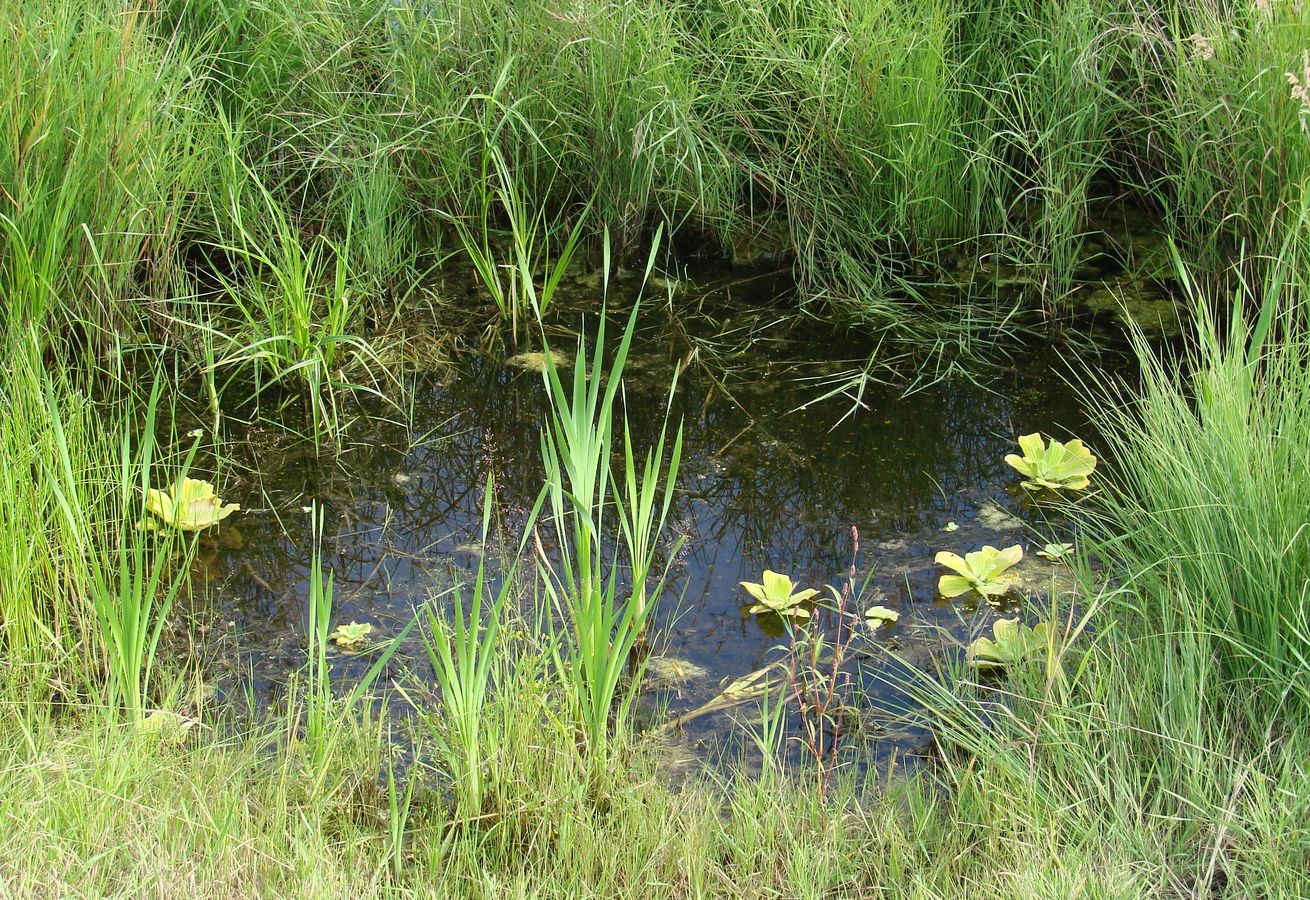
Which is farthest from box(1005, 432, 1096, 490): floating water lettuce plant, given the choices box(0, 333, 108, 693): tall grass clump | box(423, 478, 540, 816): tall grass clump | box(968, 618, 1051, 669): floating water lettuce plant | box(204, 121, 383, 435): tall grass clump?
box(0, 333, 108, 693): tall grass clump

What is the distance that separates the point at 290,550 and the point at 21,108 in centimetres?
117

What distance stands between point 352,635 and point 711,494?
3.01ft

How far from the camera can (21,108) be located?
2756mm

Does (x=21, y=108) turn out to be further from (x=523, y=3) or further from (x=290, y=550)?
(x=523, y=3)

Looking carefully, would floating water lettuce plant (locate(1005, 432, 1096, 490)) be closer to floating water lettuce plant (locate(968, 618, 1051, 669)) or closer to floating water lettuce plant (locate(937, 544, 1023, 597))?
floating water lettuce plant (locate(937, 544, 1023, 597))

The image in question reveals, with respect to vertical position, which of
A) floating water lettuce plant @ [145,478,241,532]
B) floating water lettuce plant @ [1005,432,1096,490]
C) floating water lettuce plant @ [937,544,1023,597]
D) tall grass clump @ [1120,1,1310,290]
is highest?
tall grass clump @ [1120,1,1310,290]

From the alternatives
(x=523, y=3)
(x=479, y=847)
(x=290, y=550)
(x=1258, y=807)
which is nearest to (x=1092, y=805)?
(x=1258, y=807)

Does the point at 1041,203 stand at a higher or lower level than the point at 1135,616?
higher

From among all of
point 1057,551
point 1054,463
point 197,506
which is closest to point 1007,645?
point 1057,551

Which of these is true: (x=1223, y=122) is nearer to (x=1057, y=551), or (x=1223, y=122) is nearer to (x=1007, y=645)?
(x=1057, y=551)

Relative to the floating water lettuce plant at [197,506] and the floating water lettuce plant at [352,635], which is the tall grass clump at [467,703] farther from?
the floating water lettuce plant at [197,506]

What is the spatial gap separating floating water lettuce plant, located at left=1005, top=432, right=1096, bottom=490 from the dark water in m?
0.08

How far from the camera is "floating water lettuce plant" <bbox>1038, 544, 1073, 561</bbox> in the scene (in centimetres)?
252

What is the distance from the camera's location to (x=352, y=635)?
7.75ft
